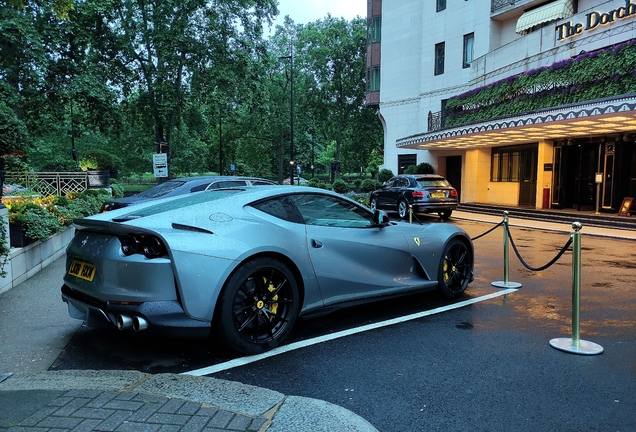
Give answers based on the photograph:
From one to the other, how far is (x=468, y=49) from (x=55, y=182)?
936 inches

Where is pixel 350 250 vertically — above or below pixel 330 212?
below

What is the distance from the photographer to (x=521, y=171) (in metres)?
22.5

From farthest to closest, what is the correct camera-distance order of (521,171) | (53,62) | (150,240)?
(53,62), (521,171), (150,240)

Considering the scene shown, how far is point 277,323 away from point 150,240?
1.31 m

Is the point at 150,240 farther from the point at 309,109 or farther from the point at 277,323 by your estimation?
the point at 309,109

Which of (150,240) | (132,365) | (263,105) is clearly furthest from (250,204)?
(263,105)

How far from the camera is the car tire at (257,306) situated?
3.79 m

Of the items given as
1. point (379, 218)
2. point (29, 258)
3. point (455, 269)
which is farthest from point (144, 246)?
point (29, 258)

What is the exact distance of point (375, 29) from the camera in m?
37.9

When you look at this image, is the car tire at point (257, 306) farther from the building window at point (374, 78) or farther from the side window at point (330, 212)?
the building window at point (374, 78)

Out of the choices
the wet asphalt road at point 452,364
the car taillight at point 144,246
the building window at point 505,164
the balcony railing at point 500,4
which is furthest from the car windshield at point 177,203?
the balcony railing at point 500,4

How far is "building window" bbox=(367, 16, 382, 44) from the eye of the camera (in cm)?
3775

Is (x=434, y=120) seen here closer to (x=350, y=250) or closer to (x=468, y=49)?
(x=468, y=49)

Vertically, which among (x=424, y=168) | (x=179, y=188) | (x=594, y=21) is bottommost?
(x=179, y=188)
